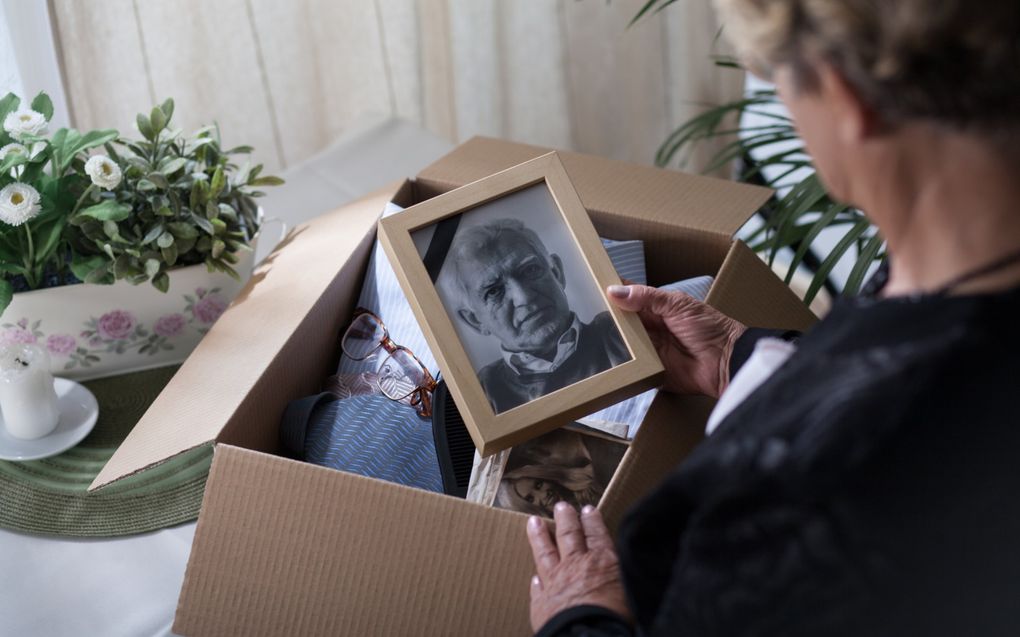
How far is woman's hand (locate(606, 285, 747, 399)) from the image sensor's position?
102 centimetres

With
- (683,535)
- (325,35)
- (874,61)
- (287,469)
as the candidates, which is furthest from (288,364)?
(325,35)

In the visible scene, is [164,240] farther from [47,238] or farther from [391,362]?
[391,362]

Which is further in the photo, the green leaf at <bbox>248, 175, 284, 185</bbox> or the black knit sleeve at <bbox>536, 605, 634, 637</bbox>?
the green leaf at <bbox>248, 175, 284, 185</bbox>

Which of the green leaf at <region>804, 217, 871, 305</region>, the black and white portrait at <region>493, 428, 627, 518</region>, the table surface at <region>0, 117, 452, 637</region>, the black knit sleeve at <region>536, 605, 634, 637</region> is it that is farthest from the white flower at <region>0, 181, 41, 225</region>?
the green leaf at <region>804, 217, 871, 305</region>

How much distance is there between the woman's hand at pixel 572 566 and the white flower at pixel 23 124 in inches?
29.7

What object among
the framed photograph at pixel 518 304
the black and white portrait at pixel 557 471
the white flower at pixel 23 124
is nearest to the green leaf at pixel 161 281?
the white flower at pixel 23 124

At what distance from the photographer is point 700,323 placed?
1056mm

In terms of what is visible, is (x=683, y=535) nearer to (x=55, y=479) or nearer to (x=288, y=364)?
(x=288, y=364)

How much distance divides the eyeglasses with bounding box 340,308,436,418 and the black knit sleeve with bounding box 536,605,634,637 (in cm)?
34

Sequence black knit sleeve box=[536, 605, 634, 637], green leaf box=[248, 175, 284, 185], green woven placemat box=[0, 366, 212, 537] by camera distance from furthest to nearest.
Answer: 1. green leaf box=[248, 175, 284, 185]
2. green woven placemat box=[0, 366, 212, 537]
3. black knit sleeve box=[536, 605, 634, 637]

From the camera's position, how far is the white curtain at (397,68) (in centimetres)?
174

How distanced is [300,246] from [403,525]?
0.51 metres

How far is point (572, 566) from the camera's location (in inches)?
32.7

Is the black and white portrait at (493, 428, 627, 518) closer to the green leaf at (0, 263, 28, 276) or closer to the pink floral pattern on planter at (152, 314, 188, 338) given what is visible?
the pink floral pattern on planter at (152, 314, 188, 338)
